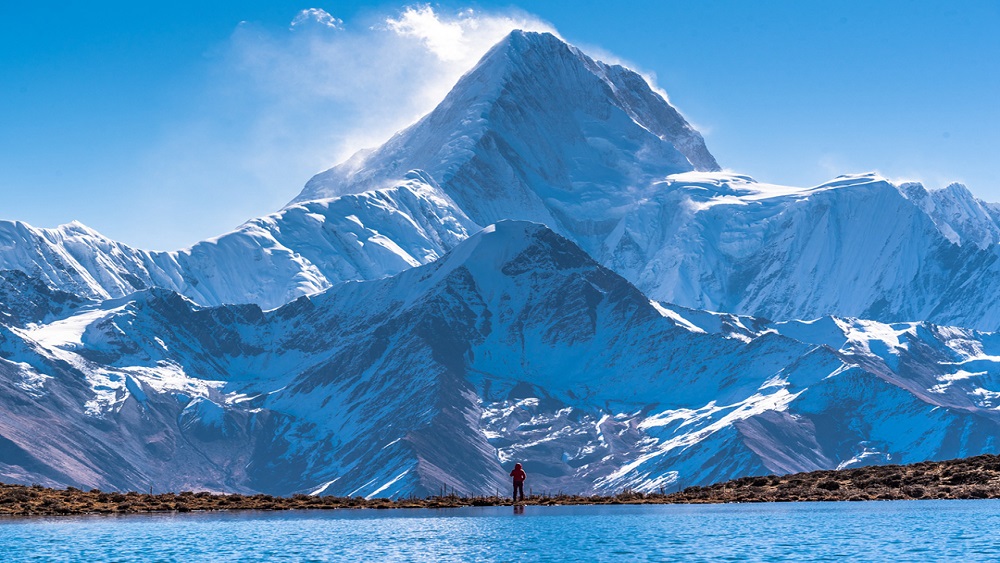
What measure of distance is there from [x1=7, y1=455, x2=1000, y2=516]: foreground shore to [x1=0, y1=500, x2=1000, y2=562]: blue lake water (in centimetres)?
797

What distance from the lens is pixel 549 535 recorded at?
10519cm

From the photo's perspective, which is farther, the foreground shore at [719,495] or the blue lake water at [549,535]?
the foreground shore at [719,495]

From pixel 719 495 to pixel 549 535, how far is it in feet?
167

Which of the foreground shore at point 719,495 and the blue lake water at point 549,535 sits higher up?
the foreground shore at point 719,495

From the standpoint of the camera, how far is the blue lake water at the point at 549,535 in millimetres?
90875

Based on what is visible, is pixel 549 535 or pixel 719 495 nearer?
pixel 549 535

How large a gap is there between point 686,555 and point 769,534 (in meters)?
13.2

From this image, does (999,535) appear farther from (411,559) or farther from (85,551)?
(85,551)

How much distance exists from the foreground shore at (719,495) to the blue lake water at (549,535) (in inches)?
314

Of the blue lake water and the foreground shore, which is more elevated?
the foreground shore

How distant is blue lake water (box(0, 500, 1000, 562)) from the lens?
90.9 meters

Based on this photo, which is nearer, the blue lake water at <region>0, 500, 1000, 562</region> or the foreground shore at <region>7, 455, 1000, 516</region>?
the blue lake water at <region>0, 500, 1000, 562</region>

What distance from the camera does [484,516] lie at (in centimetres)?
12950

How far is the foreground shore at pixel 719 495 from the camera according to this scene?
137875 millimetres
